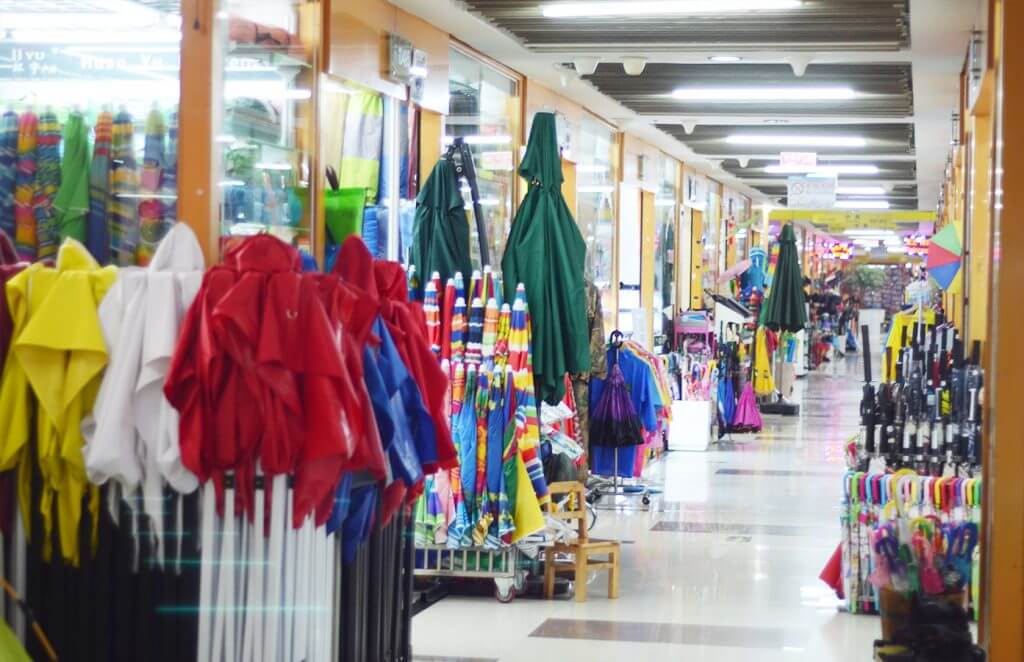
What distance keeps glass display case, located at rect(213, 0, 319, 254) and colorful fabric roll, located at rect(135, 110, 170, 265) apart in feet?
0.66

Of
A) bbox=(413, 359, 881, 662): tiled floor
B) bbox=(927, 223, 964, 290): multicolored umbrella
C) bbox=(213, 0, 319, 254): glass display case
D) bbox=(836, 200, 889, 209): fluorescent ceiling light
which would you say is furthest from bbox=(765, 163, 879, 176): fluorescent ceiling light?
bbox=(213, 0, 319, 254): glass display case

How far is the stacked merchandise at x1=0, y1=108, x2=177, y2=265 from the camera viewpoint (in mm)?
4969

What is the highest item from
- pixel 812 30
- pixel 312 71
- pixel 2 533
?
pixel 812 30

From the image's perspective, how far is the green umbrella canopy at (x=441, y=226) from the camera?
7.35 m

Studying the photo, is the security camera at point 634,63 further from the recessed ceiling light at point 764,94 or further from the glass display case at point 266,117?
the glass display case at point 266,117

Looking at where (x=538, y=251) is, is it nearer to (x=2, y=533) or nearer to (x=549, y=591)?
(x=549, y=591)

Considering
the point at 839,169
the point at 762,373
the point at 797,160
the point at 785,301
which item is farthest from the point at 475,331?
the point at 839,169

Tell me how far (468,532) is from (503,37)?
3.68 meters

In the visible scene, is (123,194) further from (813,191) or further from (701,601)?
(813,191)

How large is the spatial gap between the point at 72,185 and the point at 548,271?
3107 mm

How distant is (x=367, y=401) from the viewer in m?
4.34

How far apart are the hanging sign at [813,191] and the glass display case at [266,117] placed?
1244cm

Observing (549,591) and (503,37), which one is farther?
(503,37)

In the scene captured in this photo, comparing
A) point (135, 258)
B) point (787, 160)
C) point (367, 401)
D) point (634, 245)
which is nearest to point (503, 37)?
point (135, 258)
